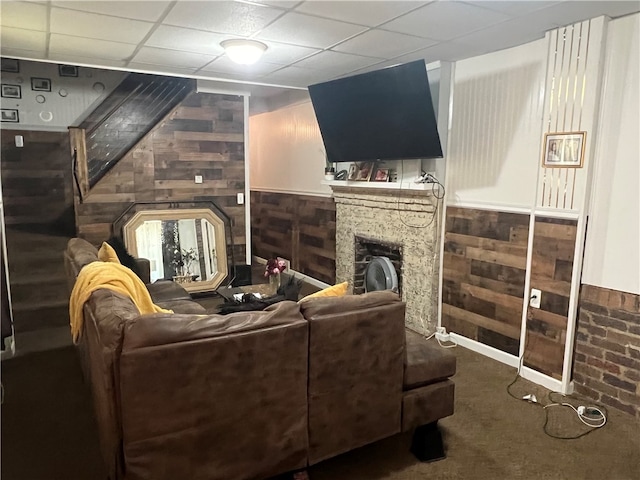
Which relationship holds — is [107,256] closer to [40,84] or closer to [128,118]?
[128,118]

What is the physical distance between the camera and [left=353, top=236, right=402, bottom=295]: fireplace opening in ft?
15.3

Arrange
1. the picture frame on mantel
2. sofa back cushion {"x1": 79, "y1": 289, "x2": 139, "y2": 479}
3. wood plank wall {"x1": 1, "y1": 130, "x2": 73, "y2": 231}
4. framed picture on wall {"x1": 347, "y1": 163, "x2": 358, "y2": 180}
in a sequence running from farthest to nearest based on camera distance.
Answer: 1. wood plank wall {"x1": 1, "y1": 130, "x2": 73, "y2": 231}
2. framed picture on wall {"x1": 347, "y1": 163, "x2": 358, "y2": 180}
3. the picture frame on mantel
4. sofa back cushion {"x1": 79, "y1": 289, "x2": 139, "y2": 479}

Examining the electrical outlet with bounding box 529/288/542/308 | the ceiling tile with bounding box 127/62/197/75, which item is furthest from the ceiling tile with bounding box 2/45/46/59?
the electrical outlet with bounding box 529/288/542/308

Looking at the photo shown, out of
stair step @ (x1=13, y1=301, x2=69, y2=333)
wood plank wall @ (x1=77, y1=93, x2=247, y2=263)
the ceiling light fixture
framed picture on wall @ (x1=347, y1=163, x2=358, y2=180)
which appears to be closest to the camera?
the ceiling light fixture

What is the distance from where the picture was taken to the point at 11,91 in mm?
5246

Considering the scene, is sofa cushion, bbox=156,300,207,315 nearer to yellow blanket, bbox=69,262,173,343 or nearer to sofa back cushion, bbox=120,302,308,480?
yellow blanket, bbox=69,262,173,343

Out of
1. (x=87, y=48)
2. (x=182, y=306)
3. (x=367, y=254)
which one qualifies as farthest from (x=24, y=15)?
(x=367, y=254)

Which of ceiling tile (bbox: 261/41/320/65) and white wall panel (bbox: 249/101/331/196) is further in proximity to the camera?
white wall panel (bbox: 249/101/331/196)

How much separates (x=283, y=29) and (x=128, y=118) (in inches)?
109

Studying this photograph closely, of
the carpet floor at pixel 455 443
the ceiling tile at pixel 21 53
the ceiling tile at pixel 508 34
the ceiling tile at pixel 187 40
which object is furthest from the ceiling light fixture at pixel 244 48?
the carpet floor at pixel 455 443

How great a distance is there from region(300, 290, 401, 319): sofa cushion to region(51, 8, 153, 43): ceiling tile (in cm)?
217

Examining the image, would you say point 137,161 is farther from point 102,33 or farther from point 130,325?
point 130,325

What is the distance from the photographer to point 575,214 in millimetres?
2939

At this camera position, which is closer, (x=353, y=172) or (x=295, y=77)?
(x=295, y=77)
